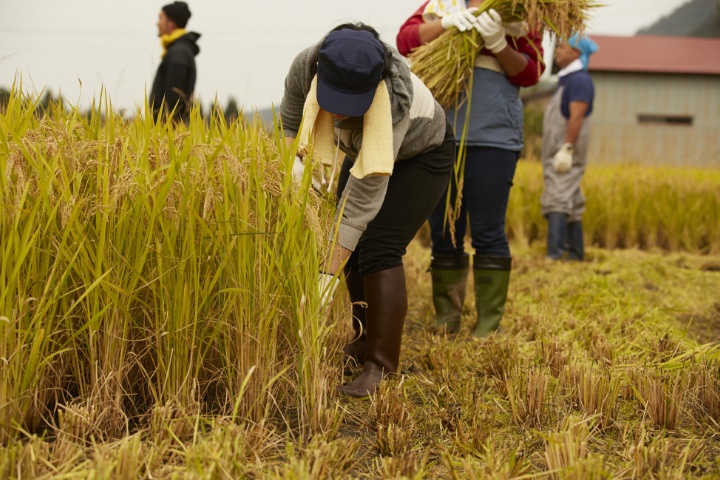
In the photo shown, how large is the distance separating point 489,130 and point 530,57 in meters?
0.39

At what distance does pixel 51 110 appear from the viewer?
2.23 meters

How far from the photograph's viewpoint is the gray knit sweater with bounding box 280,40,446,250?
2.21m

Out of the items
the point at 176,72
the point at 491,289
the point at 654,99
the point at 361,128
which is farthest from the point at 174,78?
the point at 654,99

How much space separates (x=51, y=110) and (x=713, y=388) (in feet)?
7.08

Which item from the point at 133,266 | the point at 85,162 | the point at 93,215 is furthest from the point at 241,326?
the point at 85,162

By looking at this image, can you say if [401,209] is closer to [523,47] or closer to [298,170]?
[298,170]

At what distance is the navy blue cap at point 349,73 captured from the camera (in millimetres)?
2001

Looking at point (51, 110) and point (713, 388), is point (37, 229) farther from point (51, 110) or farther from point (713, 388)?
point (713, 388)

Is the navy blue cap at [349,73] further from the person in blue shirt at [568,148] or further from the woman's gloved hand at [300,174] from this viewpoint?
the person in blue shirt at [568,148]

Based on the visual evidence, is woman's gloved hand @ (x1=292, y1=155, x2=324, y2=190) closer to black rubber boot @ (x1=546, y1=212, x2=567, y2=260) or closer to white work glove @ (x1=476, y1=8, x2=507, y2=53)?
white work glove @ (x1=476, y1=8, x2=507, y2=53)

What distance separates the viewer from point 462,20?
3.05m

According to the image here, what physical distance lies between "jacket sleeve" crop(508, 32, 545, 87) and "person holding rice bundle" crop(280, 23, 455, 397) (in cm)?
76

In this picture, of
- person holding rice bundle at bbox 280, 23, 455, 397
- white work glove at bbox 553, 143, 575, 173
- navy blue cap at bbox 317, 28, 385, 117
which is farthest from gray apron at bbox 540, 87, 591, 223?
navy blue cap at bbox 317, 28, 385, 117

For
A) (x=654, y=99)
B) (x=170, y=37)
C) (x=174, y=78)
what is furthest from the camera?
(x=654, y=99)
